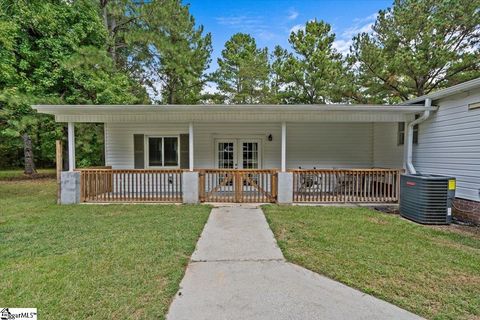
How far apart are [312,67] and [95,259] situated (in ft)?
43.8

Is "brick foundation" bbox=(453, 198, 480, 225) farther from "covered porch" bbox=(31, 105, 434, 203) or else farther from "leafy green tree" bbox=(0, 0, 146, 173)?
"leafy green tree" bbox=(0, 0, 146, 173)

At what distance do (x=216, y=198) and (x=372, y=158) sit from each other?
19.6ft

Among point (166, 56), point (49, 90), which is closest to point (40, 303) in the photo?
point (49, 90)

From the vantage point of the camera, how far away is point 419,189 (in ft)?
17.7

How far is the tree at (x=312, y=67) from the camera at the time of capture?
12680 millimetres

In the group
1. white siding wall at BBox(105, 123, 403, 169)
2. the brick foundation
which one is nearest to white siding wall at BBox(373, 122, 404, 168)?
white siding wall at BBox(105, 123, 403, 169)

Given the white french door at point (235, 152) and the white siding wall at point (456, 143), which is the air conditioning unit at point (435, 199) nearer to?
the white siding wall at point (456, 143)

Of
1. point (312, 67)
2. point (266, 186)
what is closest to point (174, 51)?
point (312, 67)

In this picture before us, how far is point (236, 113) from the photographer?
22.2 ft

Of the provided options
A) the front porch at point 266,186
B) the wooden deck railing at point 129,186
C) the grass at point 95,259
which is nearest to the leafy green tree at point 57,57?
the wooden deck railing at point 129,186

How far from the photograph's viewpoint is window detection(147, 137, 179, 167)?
8.73 m

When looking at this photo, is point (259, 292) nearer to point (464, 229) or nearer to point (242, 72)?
point (464, 229)

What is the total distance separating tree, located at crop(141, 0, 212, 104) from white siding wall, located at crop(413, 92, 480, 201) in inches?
466

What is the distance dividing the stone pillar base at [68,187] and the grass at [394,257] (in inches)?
215
